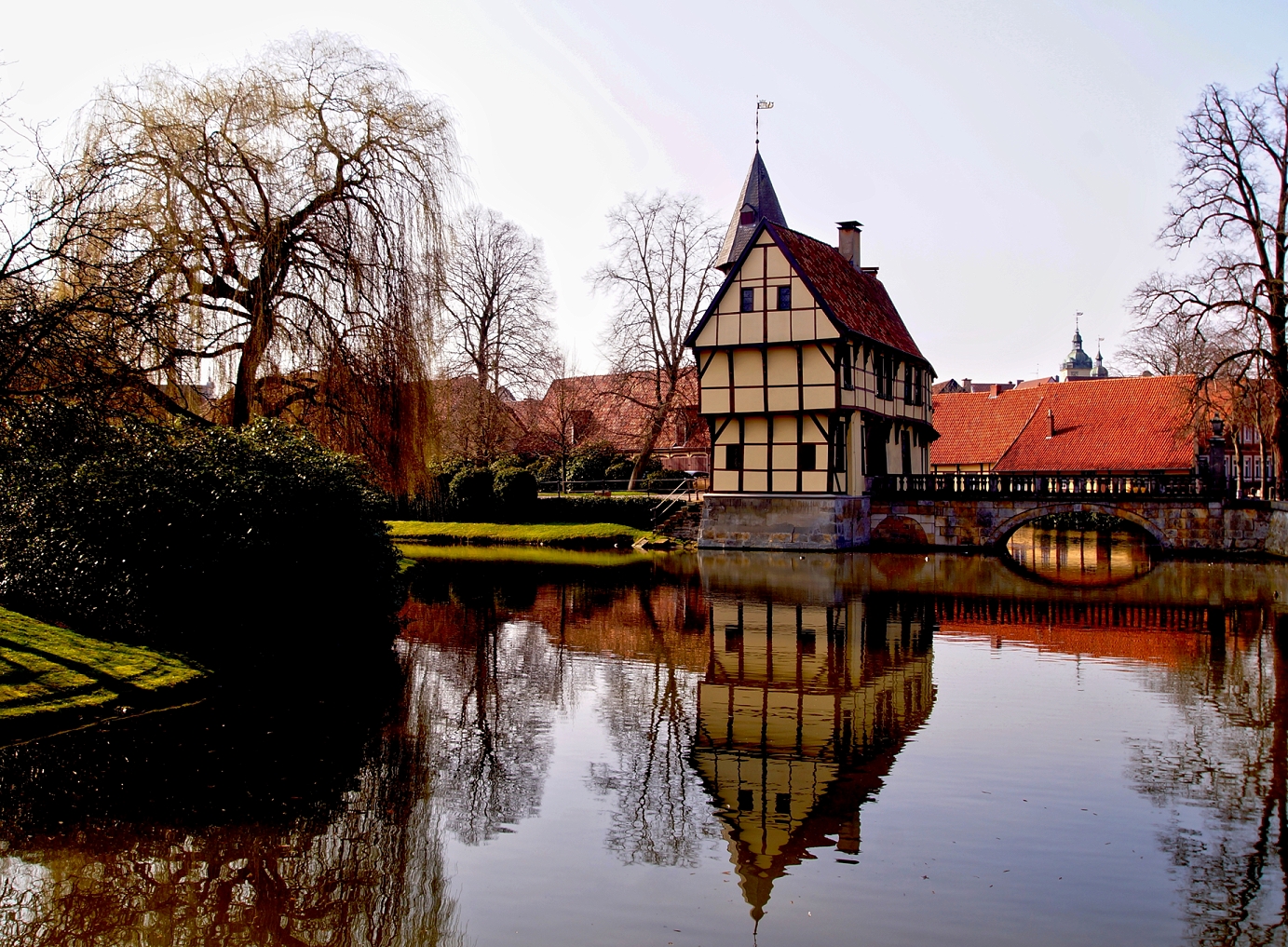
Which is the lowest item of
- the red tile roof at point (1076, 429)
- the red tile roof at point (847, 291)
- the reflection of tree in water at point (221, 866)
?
the reflection of tree in water at point (221, 866)

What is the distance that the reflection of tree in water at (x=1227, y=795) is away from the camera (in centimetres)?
598

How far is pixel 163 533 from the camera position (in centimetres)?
1163

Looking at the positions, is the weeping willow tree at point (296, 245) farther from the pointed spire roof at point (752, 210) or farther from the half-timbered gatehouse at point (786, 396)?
the pointed spire roof at point (752, 210)

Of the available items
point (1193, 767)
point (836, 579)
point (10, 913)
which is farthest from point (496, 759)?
point (836, 579)

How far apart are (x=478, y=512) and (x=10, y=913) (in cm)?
3332

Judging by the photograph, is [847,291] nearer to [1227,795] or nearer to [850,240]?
[850,240]

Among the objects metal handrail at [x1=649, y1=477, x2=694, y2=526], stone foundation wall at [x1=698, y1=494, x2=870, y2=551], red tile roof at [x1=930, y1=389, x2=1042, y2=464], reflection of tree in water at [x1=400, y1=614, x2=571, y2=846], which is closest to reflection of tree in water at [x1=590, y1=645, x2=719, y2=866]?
reflection of tree in water at [x1=400, y1=614, x2=571, y2=846]

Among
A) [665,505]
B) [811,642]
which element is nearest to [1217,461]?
[665,505]

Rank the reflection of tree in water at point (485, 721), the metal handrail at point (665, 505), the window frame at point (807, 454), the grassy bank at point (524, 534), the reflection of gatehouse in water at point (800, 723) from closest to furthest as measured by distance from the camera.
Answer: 1. the reflection of gatehouse in water at point (800, 723)
2. the reflection of tree in water at point (485, 721)
3. the window frame at point (807, 454)
4. the grassy bank at point (524, 534)
5. the metal handrail at point (665, 505)

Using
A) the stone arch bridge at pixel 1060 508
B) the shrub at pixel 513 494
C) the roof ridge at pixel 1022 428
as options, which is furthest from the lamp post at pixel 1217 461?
the shrub at pixel 513 494

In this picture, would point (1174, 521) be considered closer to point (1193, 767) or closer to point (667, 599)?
point (667, 599)

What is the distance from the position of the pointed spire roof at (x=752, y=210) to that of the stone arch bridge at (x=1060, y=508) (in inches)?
388

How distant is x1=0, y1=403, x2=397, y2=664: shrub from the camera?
11.5 metres

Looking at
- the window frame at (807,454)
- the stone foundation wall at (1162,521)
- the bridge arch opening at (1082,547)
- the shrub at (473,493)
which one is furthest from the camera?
the shrub at (473,493)
